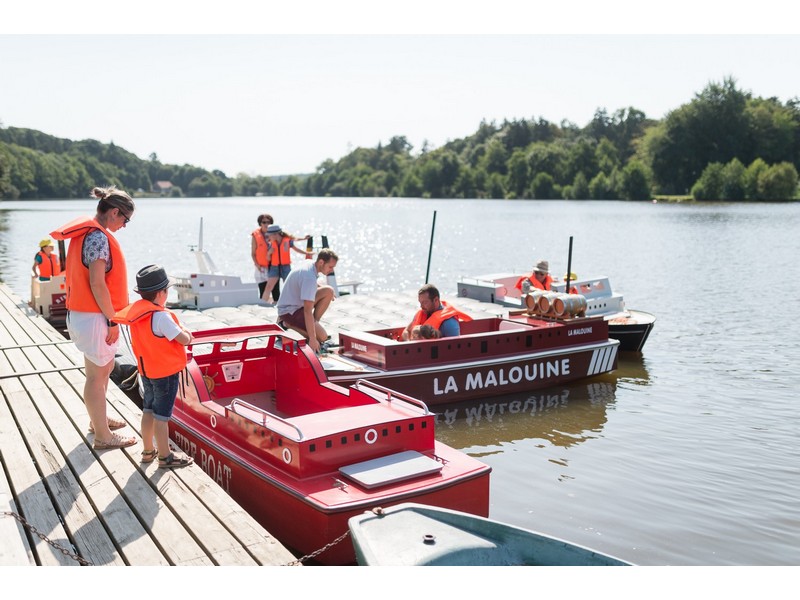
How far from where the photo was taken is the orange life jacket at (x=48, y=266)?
15.5 m

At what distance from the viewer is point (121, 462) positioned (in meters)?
6.14

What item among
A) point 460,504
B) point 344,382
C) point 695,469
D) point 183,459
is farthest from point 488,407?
point 183,459

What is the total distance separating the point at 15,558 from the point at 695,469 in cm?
757

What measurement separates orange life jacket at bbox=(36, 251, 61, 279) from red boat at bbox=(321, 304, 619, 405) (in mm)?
7666

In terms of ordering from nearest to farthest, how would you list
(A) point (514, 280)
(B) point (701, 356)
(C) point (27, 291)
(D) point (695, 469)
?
1. (D) point (695, 469)
2. (B) point (701, 356)
3. (A) point (514, 280)
4. (C) point (27, 291)

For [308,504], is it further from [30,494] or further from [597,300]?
[597,300]

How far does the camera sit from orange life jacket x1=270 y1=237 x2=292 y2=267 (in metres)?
15.0

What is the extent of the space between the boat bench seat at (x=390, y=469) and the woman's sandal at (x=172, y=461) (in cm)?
130

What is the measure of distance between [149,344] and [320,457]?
163 cm

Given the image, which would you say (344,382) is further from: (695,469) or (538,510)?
(695,469)

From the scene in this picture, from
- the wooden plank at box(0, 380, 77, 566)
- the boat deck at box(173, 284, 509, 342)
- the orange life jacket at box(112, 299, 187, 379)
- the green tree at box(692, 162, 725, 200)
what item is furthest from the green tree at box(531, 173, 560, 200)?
the orange life jacket at box(112, 299, 187, 379)

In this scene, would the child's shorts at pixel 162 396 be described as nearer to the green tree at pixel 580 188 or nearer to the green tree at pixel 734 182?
the green tree at pixel 734 182

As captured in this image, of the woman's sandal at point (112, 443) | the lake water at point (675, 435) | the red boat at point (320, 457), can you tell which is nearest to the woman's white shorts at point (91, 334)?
the woman's sandal at point (112, 443)

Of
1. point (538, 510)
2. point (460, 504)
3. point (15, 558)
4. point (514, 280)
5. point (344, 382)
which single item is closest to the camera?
point (15, 558)
